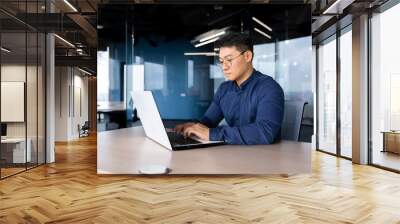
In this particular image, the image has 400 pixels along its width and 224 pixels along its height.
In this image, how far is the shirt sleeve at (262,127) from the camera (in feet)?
11.5

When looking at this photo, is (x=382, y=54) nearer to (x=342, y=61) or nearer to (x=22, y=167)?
(x=342, y=61)

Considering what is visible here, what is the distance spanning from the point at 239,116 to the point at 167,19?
178 centimetres

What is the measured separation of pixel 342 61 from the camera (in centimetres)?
780

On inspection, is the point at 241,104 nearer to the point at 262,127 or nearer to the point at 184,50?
the point at 262,127

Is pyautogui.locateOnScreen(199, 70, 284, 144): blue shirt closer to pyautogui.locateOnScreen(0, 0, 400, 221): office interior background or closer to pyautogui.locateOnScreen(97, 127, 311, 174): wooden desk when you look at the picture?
pyautogui.locateOnScreen(97, 127, 311, 174): wooden desk

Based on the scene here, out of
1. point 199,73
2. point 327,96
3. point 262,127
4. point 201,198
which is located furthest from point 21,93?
point 327,96

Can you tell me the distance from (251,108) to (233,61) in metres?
0.81

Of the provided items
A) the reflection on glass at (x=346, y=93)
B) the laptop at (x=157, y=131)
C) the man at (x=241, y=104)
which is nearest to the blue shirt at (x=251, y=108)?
the man at (x=241, y=104)

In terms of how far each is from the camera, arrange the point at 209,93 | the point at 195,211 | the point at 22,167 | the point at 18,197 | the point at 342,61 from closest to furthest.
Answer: the point at 195,211, the point at 18,197, the point at 209,93, the point at 22,167, the point at 342,61

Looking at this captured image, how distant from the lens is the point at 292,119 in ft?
14.7

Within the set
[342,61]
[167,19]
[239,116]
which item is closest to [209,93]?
[239,116]

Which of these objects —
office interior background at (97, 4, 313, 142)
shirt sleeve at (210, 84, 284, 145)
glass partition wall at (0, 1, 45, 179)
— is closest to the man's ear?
office interior background at (97, 4, 313, 142)

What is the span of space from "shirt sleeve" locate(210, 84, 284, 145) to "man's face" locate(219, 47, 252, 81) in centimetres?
43

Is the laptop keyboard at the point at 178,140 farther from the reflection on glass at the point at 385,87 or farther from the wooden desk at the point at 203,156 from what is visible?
the reflection on glass at the point at 385,87
